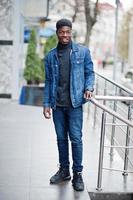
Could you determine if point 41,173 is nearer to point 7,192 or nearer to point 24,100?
point 7,192

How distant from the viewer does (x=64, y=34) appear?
5258 millimetres

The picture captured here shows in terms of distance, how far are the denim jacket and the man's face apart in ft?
0.42

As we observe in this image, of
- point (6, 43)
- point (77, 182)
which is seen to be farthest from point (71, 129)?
point (6, 43)

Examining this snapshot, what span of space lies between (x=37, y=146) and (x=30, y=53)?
463 inches

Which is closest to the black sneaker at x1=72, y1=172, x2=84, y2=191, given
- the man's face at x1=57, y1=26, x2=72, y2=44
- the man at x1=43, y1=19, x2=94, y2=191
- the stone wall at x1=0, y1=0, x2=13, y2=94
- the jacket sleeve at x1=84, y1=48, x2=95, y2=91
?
the man at x1=43, y1=19, x2=94, y2=191

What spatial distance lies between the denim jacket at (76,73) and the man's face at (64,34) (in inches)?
5.1

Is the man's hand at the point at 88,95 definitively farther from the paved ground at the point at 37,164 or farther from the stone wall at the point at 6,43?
the stone wall at the point at 6,43

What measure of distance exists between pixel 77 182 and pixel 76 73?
1.21 meters

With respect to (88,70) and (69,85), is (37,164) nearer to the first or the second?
(69,85)

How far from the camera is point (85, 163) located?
22.1 ft

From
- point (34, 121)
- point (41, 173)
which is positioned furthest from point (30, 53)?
point (41, 173)

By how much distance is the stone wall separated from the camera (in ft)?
41.3

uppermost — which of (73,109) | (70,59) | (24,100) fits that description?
(70,59)

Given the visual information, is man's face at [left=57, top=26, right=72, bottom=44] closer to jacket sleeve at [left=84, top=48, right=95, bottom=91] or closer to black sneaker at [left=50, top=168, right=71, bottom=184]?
jacket sleeve at [left=84, top=48, right=95, bottom=91]
